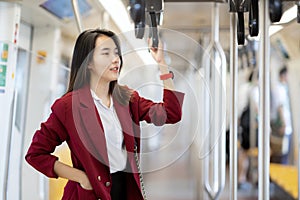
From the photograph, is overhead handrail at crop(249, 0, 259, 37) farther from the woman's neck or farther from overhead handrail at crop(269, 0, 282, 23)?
the woman's neck

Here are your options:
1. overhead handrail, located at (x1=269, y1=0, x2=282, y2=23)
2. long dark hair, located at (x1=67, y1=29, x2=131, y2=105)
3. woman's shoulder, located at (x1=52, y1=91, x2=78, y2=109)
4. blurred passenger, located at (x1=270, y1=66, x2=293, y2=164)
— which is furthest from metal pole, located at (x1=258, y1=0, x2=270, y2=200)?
blurred passenger, located at (x1=270, y1=66, x2=293, y2=164)

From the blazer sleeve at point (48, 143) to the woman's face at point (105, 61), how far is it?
0.53 feet

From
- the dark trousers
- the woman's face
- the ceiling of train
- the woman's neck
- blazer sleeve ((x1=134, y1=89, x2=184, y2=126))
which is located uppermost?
the ceiling of train

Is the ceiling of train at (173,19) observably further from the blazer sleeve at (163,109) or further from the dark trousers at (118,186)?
the dark trousers at (118,186)

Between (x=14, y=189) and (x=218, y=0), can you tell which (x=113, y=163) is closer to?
(x=14, y=189)

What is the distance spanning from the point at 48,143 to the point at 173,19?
840 millimetres

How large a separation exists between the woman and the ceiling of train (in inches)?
7.7

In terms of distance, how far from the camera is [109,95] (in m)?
1.29

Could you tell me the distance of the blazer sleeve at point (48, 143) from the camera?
1235 millimetres

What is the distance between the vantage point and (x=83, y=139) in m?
1.25

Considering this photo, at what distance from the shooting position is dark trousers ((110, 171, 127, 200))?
1.26 metres

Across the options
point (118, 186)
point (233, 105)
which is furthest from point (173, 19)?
point (118, 186)

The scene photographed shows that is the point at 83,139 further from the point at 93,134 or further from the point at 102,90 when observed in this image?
the point at 102,90

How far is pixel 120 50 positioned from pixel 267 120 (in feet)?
2.23
